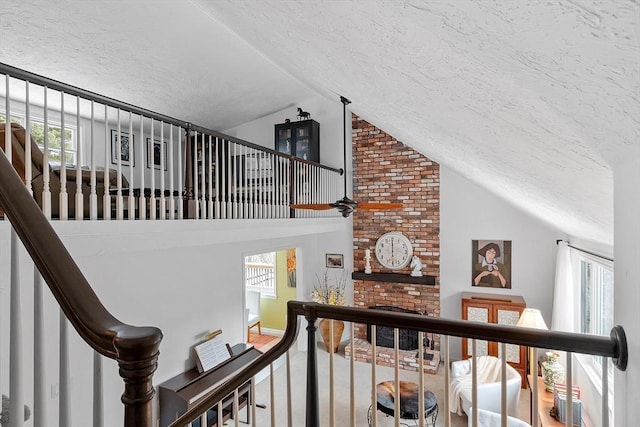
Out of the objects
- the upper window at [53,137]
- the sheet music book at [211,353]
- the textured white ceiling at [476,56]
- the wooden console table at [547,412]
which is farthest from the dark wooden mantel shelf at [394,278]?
the upper window at [53,137]

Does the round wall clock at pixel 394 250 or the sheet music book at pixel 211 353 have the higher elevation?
the round wall clock at pixel 394 250

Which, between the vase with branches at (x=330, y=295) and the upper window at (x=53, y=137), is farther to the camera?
the vase with branches at (x=330, y=295)

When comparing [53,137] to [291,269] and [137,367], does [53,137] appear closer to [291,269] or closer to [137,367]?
[291,269]

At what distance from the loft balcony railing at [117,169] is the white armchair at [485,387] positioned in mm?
3061

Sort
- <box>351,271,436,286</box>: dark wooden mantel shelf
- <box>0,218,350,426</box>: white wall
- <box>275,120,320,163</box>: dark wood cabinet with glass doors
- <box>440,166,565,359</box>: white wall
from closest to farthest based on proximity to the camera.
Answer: <box>0,218,350,426</box>: white wall < <box>440,166,565,359</box>: white wall < <box>351,271,436,286</box>: dark wooden mantel shelf < <box>275,120,320,163</box>: dark wood cabinet with glass doors

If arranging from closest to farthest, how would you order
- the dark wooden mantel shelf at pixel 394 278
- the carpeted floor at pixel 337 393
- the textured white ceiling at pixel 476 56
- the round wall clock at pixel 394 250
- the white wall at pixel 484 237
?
the textured white ceiling at pixel 476 56 → the carpeted floor at pixel 337 393 → the white wall at pixel 484 237 → the dark wooden mantel shelf at pixel 394 278 → the round wall clock at pixel 394 250

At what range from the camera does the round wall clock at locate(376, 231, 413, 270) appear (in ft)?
21.0

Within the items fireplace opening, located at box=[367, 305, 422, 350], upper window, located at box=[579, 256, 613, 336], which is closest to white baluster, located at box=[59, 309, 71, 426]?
upper window, located at box=[579, 256, 613, 336]

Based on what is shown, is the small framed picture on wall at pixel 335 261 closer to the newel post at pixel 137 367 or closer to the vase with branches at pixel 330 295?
the vase with branches at pixel 330 295

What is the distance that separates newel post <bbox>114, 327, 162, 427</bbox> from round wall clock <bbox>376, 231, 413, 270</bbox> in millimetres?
6023

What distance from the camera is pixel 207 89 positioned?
537cm

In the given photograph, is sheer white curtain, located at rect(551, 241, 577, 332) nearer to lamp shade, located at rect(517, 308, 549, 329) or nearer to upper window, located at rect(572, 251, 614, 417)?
upper window, located at rect(572, 251, 614, 417)

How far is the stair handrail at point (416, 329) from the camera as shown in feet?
3.77

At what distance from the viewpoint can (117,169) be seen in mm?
2787
